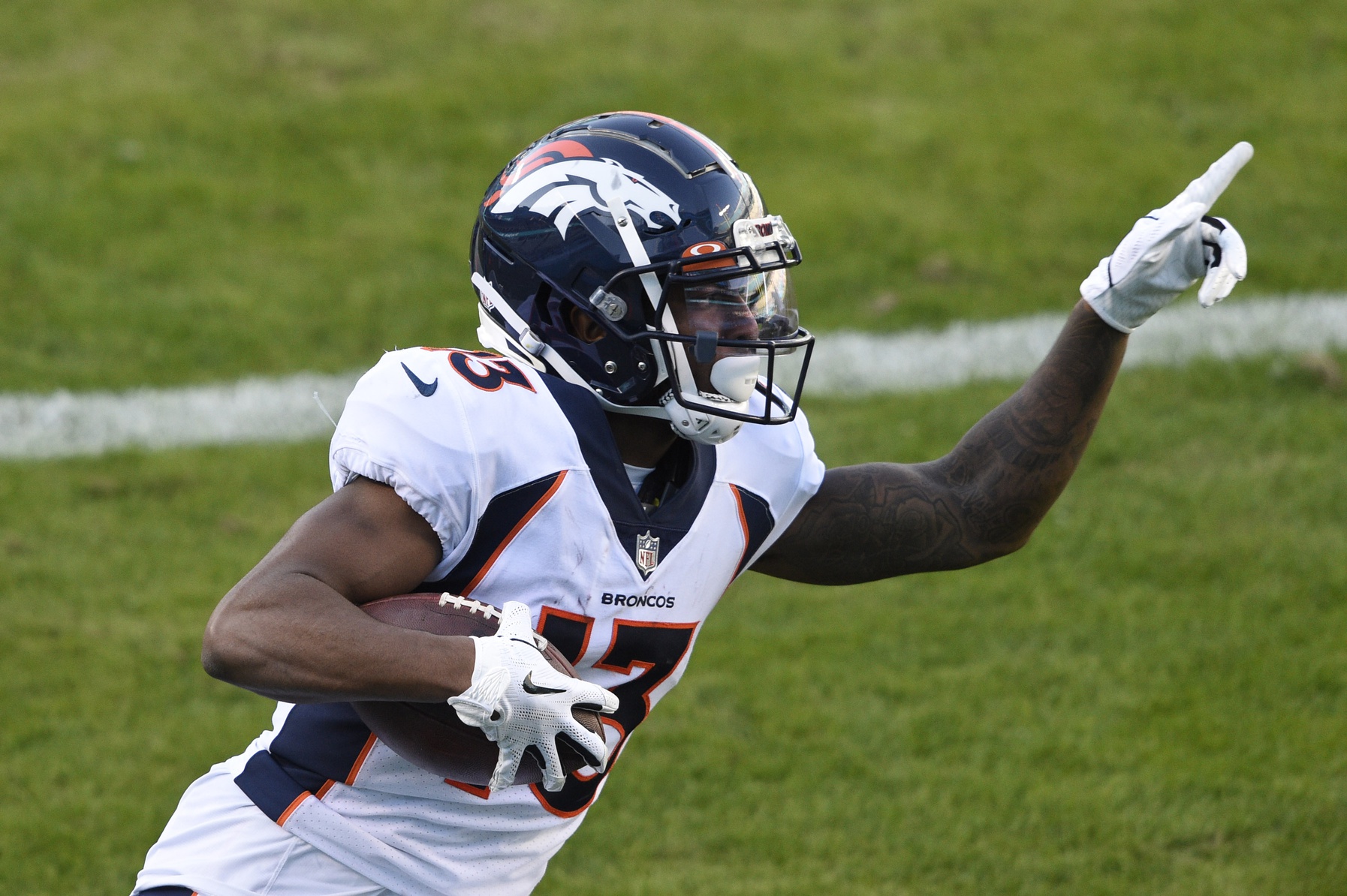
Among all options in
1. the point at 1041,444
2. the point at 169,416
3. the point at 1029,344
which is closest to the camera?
the point at 1041,444

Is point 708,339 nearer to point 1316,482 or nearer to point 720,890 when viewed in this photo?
point 720,890

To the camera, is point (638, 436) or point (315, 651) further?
point (638, 436)

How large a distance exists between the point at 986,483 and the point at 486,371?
3.63 ft

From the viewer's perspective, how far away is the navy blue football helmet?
2.55 meters

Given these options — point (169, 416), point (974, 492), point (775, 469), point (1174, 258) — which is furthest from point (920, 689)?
point (169, 416)

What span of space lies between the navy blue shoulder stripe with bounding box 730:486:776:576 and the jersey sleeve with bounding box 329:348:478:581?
593 mm

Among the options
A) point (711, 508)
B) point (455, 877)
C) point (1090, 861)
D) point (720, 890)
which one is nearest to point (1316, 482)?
point (1090, 861)

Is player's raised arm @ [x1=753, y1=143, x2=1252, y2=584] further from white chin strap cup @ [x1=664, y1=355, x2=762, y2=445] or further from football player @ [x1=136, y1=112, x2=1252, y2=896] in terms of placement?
white chin strap cup @ [x1=664, y1=355, x2=762, y2=445]

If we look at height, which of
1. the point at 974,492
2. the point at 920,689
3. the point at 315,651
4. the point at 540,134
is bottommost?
the point at 920,689

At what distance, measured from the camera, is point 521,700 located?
2141mm

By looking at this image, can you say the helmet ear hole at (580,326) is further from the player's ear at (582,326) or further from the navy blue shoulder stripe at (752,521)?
the navy blue shoulder stripe at (752,521)

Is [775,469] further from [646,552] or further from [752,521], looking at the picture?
[646,552]

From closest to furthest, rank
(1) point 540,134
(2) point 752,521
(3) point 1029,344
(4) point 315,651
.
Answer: (4) point 315,651, (2) point 752,521, (3) point 1029,344, (1) point 540,134

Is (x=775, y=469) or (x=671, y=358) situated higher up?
(x=671, y=358)
